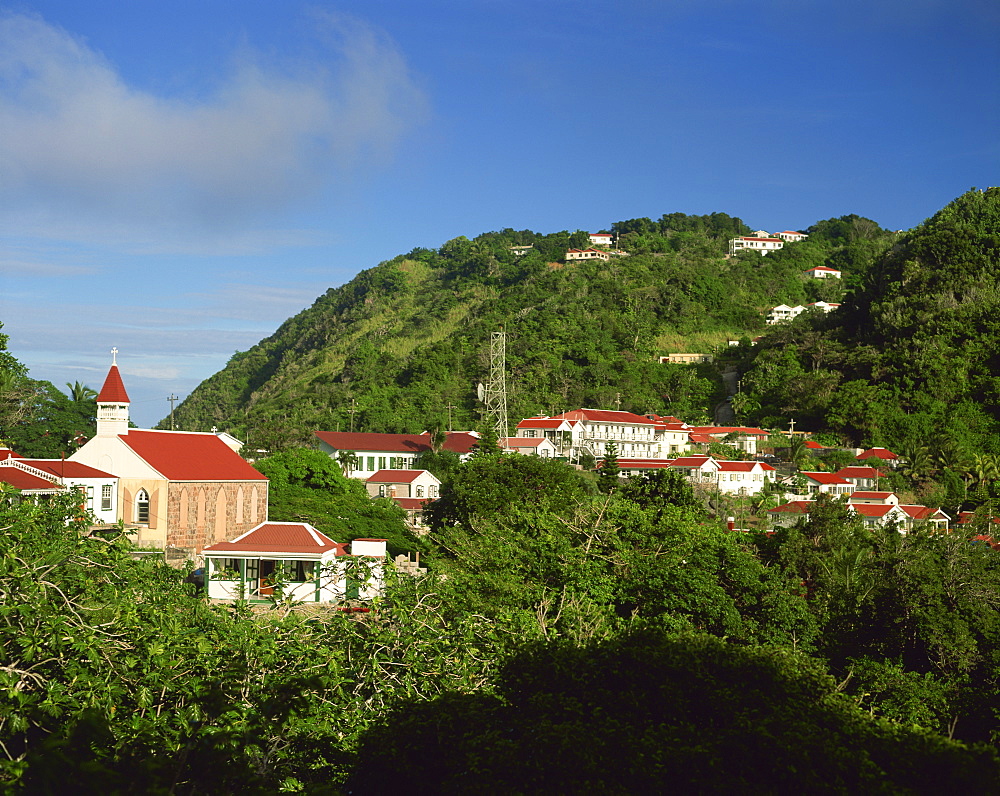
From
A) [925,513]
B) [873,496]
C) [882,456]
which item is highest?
[882,456]

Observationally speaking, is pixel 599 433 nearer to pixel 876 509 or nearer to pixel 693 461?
pixel 693 461

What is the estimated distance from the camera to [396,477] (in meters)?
49.9

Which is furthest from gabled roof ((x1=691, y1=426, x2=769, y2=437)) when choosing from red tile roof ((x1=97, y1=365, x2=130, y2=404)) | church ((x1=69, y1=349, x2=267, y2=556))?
red tile roof ((x1=97, y1=365, x2=130, y2=404))

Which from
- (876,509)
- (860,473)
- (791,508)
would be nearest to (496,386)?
(860,473)

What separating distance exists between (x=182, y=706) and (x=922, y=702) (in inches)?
469

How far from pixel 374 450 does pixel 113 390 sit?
2536 centimetres

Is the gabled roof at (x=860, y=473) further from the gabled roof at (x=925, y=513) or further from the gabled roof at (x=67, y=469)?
the gabled roof at (x=67, y=469)

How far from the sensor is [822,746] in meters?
8.19

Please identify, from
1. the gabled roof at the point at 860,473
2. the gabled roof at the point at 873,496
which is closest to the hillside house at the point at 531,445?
the gabled roof at the point at 860,473

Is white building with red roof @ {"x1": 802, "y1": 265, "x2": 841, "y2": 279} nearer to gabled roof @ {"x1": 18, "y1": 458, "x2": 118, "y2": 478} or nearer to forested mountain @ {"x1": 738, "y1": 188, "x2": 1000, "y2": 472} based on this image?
forested mountain @ {"x1": 738, "y1": 188, "x2": 1000, "y2": 472}

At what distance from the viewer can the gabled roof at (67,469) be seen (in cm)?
2827

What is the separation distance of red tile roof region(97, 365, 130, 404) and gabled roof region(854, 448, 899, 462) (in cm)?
4401

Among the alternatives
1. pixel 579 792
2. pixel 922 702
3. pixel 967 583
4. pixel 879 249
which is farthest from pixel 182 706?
pixel 879 249

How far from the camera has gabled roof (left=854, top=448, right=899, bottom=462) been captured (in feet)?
185
